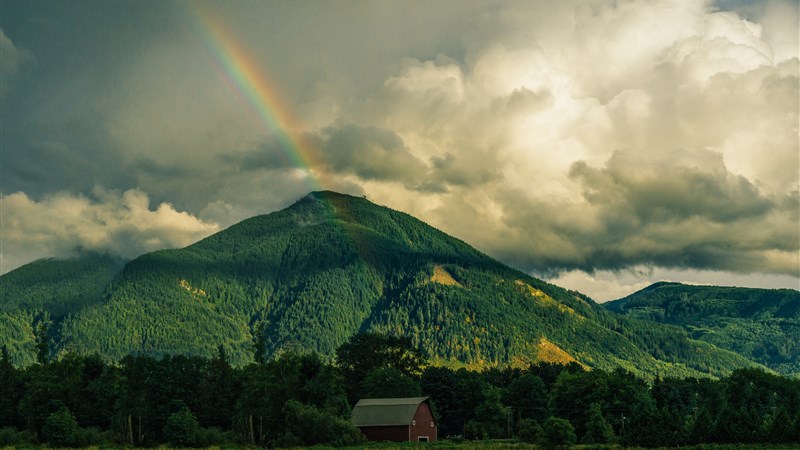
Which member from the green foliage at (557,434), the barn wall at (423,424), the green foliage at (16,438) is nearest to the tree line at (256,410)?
the green foliage at (557,434)

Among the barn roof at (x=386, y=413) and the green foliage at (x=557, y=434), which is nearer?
the green foliage at (x=557, y=434)

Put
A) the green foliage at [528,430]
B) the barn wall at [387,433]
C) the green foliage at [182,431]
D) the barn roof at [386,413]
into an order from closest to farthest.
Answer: the green foliage at [182,431] → the green foliage at [528,430] → the barn wall at [387,433] → the barn roof at [386,413]

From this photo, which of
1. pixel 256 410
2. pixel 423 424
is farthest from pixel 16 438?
pixel 423 424

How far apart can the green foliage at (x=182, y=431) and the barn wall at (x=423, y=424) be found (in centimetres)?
4147

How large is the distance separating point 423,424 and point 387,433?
26.1ft

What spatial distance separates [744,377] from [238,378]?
114 m

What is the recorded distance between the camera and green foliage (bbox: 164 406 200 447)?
4712 inches

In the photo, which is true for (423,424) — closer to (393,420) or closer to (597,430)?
(393,420)

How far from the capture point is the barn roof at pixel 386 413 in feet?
482

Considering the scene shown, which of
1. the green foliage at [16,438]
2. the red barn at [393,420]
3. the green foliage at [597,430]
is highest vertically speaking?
the green foliage at [16,438]

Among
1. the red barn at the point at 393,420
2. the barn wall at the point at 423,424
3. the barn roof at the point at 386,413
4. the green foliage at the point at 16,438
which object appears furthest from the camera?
the barn wall at the point at 423,424

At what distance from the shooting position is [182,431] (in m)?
120

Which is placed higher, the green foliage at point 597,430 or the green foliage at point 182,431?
the green foliage at point 182,431

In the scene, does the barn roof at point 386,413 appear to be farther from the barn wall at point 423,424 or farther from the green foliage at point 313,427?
the green foliage at point 313,427
